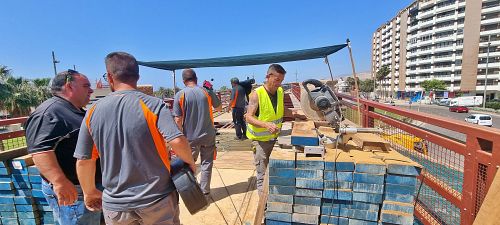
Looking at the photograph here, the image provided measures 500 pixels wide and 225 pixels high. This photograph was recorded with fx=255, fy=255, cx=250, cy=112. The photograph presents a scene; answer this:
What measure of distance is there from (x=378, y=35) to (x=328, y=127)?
102m

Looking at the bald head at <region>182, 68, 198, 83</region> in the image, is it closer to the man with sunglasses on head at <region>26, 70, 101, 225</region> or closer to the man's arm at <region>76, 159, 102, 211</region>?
the man with sunglasses on head at <region>26, 70, 101, 225</region>

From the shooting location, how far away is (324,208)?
6.84ft

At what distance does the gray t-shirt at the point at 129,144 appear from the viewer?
1.59 meters

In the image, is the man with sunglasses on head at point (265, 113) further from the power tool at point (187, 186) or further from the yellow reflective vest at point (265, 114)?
→ the power tool at point (187, 186)

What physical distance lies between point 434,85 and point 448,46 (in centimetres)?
960

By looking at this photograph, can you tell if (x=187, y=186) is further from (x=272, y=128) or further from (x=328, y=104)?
(x=328, y=104)

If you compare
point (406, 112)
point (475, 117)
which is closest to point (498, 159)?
point (406, 112)

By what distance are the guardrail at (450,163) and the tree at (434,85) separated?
233 ft

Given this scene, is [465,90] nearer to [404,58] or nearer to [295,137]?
[404,58]

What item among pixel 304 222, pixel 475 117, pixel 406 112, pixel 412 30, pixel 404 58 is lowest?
pixel 475 117

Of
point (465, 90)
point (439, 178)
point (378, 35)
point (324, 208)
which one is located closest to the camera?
point (324, 208)

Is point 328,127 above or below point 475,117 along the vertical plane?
above

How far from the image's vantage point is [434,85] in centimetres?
6038

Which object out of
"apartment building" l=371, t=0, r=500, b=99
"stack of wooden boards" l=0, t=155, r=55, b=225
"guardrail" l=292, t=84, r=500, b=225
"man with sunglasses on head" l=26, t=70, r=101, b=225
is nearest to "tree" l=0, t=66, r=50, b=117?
"stack of wooden boards" l=0, t=155, r=55, b=225
